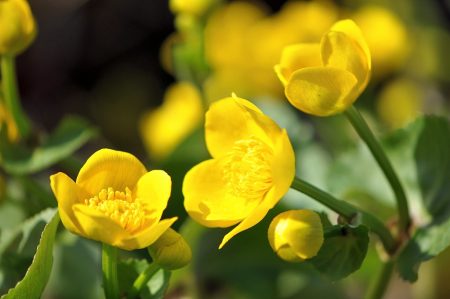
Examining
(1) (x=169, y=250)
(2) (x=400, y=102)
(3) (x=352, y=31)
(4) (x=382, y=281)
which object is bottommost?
(2) (x=400, y=102)

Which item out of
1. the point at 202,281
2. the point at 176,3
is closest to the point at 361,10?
the point at 176,3

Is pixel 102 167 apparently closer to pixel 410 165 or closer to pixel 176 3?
pixel 410 165

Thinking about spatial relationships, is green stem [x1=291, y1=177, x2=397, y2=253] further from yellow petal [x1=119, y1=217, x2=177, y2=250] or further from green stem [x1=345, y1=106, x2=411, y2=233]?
yellow petal [x1=119, y1=217, x2=177, y2=250]

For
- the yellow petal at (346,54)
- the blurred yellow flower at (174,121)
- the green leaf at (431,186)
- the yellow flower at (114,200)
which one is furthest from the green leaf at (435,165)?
the blurred yellow flower at (174,121)

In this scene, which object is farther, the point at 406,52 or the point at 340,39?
the point at 406,52

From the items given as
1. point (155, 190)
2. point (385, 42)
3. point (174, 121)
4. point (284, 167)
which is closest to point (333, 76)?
point (284, 167)

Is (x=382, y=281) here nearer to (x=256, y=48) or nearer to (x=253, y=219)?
(x=253, y=219)

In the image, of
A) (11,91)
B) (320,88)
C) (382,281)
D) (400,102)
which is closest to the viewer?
(320,88)
